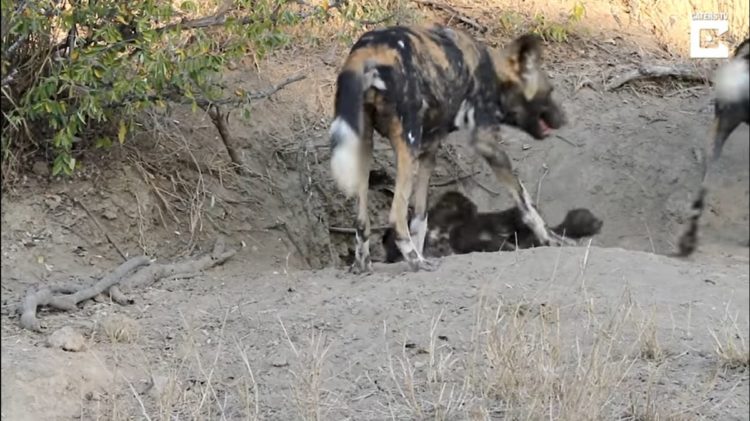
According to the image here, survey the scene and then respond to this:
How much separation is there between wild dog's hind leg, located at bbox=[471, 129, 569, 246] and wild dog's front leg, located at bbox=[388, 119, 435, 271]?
35.6 inches

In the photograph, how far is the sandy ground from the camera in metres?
3.50

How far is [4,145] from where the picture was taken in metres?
5.36

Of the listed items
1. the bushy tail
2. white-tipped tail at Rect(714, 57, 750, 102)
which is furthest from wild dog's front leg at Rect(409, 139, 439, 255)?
white-tipped tail at Rect(714, 57, 750, 102)

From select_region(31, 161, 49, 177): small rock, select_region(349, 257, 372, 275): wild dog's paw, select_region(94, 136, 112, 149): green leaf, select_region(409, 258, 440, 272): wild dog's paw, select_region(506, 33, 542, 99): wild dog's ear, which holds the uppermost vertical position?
select_region(506, 33, 542, 99): wild dog's ear

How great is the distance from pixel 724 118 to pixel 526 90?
414 centimetres

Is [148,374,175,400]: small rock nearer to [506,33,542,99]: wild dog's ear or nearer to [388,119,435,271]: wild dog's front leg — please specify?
[388,119,435,271]: wild dog's front leg

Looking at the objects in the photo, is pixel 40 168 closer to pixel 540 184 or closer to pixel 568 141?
pixel 540 184

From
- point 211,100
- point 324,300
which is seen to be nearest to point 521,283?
point 324,300

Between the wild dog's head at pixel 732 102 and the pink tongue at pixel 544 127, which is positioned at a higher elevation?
the wild dog's head at pixel 732 102

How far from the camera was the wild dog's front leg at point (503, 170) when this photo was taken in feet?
20.0

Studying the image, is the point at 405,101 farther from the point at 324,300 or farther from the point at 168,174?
the point at 168,174

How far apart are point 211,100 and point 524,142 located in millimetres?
2241

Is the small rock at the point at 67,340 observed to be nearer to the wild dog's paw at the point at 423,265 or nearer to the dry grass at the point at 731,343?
the wild dog's paw at the point at 423,265

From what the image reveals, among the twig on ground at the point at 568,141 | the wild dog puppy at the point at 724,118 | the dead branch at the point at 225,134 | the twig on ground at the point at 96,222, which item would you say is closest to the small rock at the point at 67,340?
the twig on ground at the point at 96,222
